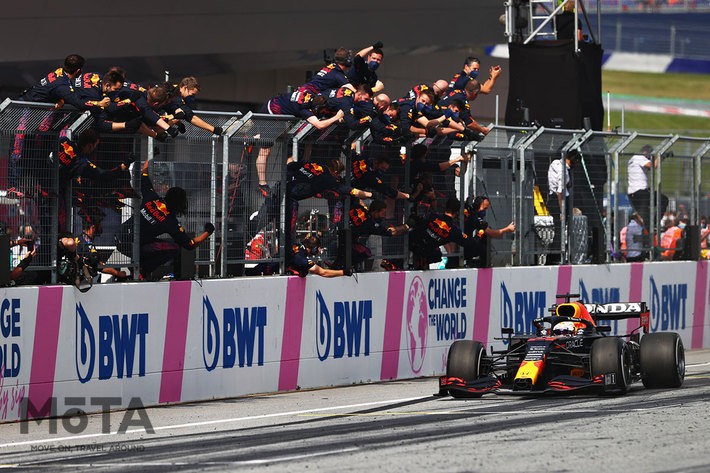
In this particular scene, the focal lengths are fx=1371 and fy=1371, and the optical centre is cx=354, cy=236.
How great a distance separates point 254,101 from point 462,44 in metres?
4.67

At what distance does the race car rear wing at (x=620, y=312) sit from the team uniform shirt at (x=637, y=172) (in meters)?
5.05

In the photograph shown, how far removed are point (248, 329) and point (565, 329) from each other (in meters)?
3.28

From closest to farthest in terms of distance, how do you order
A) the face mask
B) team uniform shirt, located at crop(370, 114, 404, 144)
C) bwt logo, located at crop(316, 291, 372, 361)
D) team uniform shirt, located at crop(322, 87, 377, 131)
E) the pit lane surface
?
the pit lane surface < team uniform shirt, located at crop(322, 87, 377, 131) < bwt logo, located at crop(316, 291, 372, 361) < team uniform shirt, located at crop(370, 114, 404, 144) < the face mask

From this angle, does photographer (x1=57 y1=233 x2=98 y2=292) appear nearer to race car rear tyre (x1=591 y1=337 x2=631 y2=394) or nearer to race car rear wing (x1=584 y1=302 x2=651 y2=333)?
race car rear tyre (x1=591 y1=337 x2=631 y2=394)

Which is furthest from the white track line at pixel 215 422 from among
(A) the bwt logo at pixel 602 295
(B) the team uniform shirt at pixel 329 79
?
(A) the bwt logo at pixel 602 295

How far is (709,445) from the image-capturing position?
31.3 feet

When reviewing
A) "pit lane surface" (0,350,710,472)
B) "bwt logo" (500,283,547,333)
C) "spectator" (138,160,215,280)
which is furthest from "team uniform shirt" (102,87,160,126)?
"bwt logo" (500,283,547,333)

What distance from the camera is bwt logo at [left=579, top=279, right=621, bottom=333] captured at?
18969 millimetres

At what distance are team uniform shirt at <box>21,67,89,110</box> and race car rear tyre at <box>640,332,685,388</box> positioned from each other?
19.9 feet

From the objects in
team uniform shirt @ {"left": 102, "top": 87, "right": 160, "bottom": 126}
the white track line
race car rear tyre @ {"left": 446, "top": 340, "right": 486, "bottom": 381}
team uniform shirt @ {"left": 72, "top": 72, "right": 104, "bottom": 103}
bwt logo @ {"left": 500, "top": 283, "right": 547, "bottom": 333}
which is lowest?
the white track line

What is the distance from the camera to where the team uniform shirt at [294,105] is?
49.0ft

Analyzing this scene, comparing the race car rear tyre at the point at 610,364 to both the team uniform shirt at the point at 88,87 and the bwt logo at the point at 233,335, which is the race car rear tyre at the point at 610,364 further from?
the team uniform shirt at the point at 88,87

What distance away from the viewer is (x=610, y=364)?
12930 mm

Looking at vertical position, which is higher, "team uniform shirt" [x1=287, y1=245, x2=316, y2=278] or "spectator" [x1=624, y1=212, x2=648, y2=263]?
"spectator" [x1=624, y1=212, x2=648, y2=263]
